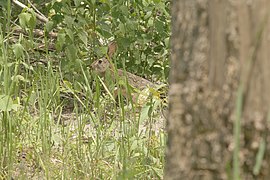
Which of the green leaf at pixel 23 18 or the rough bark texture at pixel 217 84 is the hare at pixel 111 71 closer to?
the green leaf at pixel 23 18

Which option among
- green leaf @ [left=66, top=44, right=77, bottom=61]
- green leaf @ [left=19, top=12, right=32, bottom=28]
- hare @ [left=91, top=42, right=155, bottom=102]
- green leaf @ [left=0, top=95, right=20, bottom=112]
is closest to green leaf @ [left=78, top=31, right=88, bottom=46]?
green leaf @ [left=66, top=44, right=77, bottom=61]

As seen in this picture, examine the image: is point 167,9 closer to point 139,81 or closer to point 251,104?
point 139,81

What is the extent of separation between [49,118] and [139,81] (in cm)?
188

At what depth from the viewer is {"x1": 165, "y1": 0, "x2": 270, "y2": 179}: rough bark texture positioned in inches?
65.0

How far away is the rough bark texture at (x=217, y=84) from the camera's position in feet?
5.42

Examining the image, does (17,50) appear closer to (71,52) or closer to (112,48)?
(71,52)

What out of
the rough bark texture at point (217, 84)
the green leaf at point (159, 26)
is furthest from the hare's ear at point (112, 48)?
the rough bark texture at point (217, 84)

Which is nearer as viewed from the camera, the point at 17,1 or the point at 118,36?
the point at 118,36

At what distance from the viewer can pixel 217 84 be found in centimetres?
169

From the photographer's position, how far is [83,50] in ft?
17.6

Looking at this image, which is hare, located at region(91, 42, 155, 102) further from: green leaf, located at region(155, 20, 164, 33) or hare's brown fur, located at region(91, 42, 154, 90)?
green leaf, located at region(155, 20, 164, 33)

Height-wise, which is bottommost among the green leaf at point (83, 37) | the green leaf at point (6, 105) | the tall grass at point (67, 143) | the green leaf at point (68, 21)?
the tall grass at point (67, 143)

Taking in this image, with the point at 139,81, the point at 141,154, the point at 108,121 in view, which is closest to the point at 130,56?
the point at 139,81

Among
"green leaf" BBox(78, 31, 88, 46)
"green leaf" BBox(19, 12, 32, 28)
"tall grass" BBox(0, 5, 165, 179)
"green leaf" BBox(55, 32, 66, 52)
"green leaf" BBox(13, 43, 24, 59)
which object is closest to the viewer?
"tall grass" BBox(0, 5, 165, 179)
